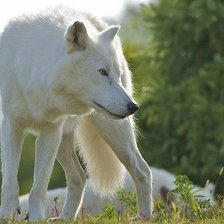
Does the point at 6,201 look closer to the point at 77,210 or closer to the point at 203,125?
the point at 77,210

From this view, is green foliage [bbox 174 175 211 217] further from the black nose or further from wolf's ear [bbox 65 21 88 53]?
wolf's ear [bbox 65 21 88 53]

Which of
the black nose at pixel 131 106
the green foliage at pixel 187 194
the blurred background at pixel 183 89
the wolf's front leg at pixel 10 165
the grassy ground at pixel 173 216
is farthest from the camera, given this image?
the blurred background at pixel 183 89

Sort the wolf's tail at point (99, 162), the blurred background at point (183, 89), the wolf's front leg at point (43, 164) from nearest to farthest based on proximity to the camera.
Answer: the wolf's front leg at point (43, 164)
the wolf's tail at point (99, 162)
the blurred background at point (183, 89)

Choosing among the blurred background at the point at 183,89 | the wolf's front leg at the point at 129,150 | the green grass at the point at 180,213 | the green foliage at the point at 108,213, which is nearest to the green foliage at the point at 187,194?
the green grass at the point at 180,213

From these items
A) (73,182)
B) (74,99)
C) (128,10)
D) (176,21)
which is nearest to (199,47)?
(176,21)

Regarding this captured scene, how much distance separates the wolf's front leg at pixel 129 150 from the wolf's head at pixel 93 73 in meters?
0.98

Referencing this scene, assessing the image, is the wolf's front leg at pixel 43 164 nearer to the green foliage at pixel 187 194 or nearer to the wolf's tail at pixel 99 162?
the wolf's tail at pixel 99 162

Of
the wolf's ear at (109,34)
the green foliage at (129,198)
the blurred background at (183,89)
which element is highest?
the wolf's ear at (109,34)

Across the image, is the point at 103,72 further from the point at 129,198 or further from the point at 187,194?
the point at 129,198

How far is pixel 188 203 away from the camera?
8180 mm

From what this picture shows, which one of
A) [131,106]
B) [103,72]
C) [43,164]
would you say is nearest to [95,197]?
[43,164]

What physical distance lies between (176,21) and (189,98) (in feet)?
5.05

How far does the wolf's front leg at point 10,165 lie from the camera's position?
834 centimetres

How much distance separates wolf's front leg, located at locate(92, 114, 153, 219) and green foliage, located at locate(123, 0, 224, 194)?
9.64 m
